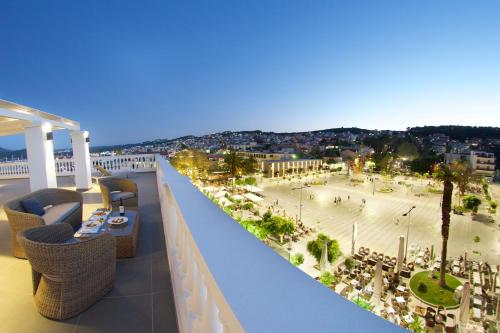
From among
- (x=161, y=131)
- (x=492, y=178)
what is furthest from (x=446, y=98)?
(x=161, y=131)

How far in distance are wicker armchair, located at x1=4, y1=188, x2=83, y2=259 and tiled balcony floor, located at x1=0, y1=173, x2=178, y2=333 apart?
1.00ft

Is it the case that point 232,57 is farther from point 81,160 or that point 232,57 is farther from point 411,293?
point 411,293

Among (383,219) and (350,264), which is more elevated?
(350,264)

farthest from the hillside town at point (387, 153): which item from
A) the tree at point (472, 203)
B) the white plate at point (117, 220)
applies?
the white plate at point (117, 220)

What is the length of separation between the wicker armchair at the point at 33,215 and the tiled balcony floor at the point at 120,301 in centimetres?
30

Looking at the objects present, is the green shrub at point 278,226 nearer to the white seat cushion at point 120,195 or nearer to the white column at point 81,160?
the white column at point 81,160

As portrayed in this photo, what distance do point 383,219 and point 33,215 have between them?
30233mm

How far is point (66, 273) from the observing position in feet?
7.02

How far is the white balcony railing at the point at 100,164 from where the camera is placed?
10242mm

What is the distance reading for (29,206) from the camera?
3613mm

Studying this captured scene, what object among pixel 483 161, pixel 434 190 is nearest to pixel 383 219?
pixel 434 190

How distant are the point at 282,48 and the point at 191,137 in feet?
233

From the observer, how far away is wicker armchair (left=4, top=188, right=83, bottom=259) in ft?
9.73

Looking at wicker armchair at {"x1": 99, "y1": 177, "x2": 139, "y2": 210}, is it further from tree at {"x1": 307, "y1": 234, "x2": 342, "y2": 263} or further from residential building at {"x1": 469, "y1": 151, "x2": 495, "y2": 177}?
residential building at {"x1": 469, "y1": 151, "x2": 495, "y2": 177}
